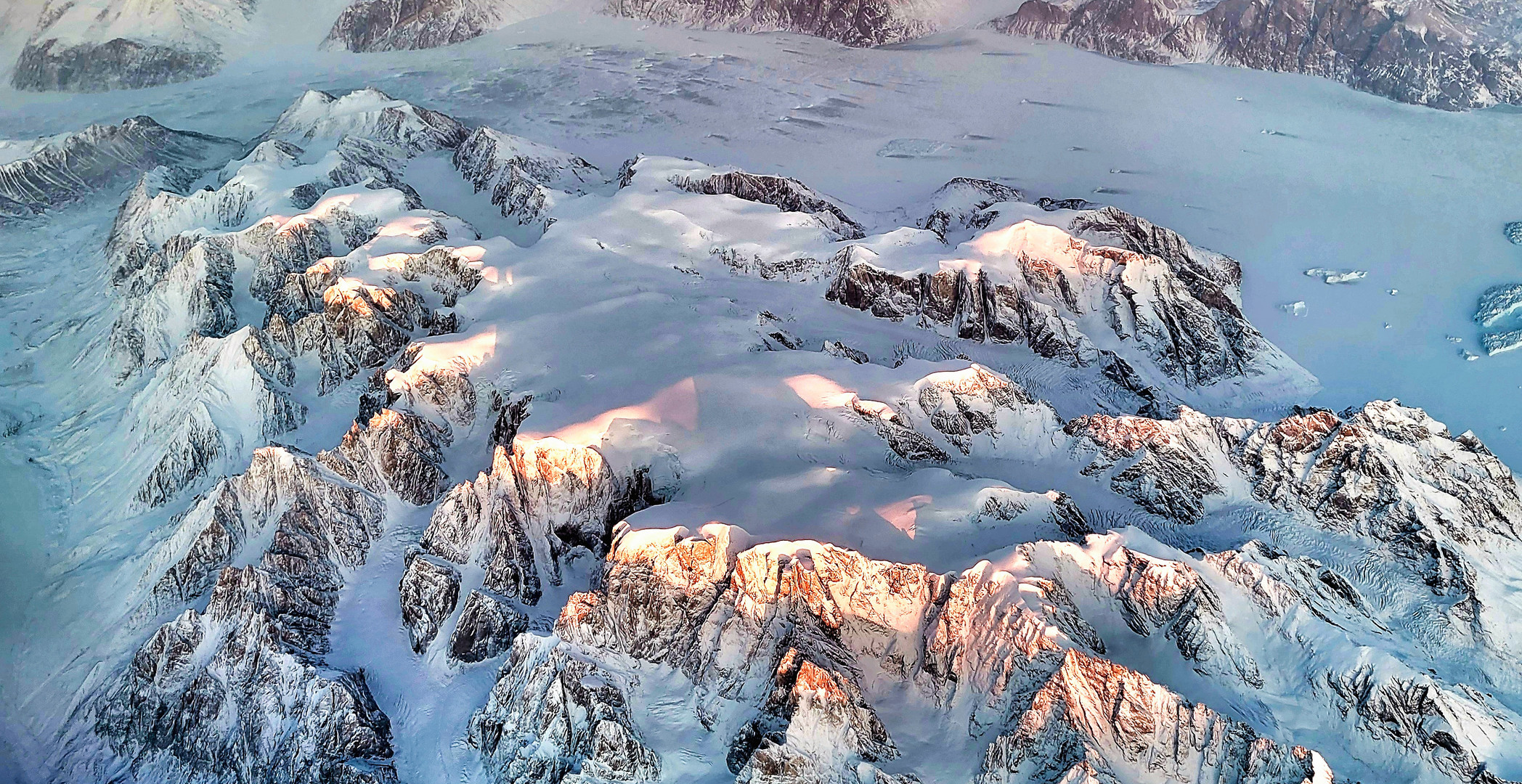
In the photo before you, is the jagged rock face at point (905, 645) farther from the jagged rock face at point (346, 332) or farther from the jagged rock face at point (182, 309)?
the jagged rock face at point (182, 309)

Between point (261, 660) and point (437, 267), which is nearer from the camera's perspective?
point (261, 660)

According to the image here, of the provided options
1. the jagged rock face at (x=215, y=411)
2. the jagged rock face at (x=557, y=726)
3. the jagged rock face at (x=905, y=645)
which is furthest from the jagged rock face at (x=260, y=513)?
the jagged rock face at (x=905, y=645)

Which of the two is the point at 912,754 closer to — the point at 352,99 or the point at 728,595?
the point at 728,595

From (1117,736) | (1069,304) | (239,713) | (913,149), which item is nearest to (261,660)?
(239,713)

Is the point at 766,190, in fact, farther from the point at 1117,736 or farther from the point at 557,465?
the point at 1117,736

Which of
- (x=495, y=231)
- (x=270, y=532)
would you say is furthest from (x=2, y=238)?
(x=270, y=532)

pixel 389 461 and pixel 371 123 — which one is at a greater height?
pixel 371 123
